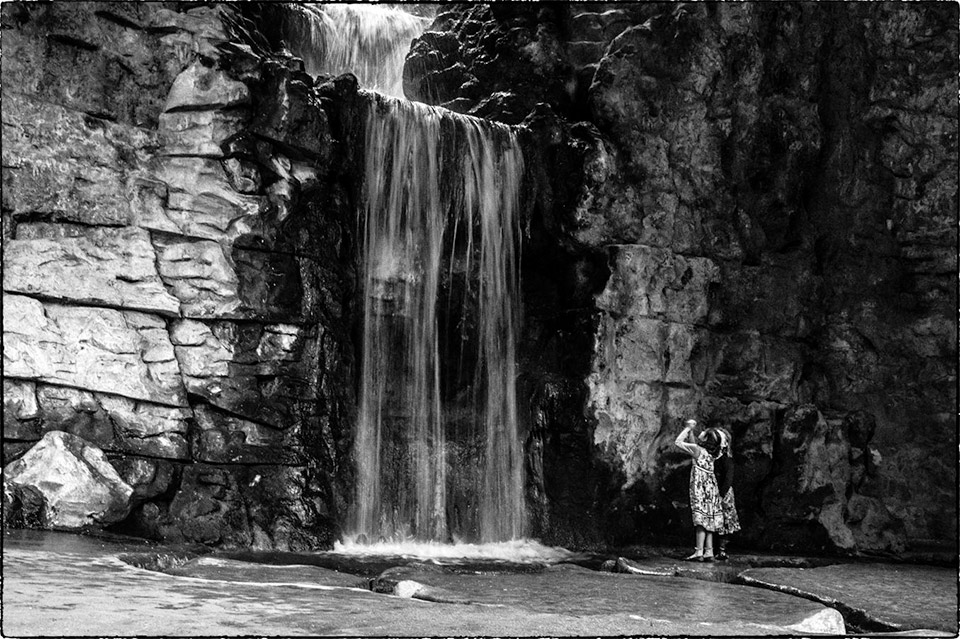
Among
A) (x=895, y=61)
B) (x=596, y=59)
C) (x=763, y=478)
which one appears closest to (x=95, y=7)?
(x=596, y=59)

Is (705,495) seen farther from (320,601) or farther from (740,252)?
(320,601)

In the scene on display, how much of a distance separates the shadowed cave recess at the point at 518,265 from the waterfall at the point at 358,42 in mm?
62

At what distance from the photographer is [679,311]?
16.7 m

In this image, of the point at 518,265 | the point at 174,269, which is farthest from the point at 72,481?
the point at 518,265

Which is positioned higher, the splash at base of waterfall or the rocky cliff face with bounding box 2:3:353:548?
the rocky cliff face with bounding box 2:3:353:548

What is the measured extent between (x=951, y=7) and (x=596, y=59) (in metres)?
6.58

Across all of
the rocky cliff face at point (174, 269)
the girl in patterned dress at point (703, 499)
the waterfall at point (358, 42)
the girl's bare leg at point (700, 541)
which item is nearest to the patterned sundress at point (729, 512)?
the girl in patterned dress at point (703, 499)

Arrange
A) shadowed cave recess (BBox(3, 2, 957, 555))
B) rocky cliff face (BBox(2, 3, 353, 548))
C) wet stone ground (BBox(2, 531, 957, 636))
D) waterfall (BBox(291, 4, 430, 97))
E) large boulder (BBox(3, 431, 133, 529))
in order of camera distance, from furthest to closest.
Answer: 1. waterfall (BBox(291, 4, 430, 97))
2. shadowed cave recess (BBox(3, 2, 957, 555))
3. rocky cliff face (BBox(2, 3, 353, 548))
4. large boulder (BBox(3, 431, 133, 529))
5. wet stone ground (BBox(2, 531, 957, 636))

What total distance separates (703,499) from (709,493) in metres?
0.13

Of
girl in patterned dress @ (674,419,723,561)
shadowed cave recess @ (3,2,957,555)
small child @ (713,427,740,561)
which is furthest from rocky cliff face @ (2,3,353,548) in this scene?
small child @ (713,427,740,561)

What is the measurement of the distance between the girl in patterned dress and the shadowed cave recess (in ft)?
6.77

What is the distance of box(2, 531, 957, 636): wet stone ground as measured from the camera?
775 centimetres

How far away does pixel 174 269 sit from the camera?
1343 cm

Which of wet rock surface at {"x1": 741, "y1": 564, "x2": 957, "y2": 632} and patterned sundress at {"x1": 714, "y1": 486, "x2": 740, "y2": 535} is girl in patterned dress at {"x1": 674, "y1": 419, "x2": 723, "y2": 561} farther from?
wet rock surface at {"x1": 741, "y1": 564, "x2": 957, "y2": 632}
